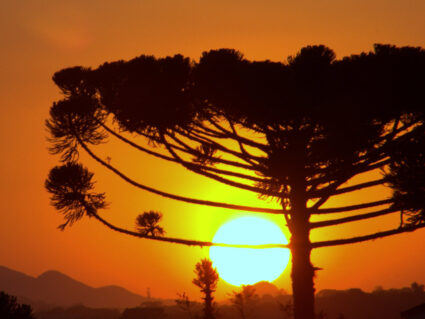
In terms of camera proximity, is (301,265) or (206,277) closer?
(301,265)

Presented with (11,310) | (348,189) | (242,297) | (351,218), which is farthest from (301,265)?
(242,297)

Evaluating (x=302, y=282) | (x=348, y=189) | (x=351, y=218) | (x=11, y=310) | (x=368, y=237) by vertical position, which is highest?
(x=348, y=189)

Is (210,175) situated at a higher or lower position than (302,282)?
higher

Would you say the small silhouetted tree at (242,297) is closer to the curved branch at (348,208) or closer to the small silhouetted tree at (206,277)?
the small silhouetted tree at (206,277)

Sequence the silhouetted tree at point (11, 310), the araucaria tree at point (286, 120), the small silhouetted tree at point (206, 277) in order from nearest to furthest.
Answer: the araucaria tree at point (286, 120) < the silhouetted tree at point (11, 310) < the small silhouetted tree at point (206, 277)

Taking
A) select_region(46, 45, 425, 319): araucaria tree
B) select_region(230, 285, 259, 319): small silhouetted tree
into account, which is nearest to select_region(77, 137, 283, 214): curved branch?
select_region(46, 45, 425, 319): araucaria tree

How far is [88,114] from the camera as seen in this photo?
14031 millimetres

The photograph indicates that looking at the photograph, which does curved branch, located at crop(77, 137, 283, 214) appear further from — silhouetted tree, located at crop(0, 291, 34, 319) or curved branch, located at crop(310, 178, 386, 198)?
silhouetted tree, located at crop(0, 291, 34, 319)

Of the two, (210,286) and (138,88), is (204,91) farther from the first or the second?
(210,286)

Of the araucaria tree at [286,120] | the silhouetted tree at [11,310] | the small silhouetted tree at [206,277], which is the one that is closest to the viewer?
the araucaria tree at [286,120]

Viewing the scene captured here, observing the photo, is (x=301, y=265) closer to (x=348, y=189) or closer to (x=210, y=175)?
(x=348, y=189)

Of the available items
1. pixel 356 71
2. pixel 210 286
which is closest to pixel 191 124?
pixel 356 71

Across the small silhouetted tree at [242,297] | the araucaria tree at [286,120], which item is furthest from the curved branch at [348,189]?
the small silhouetted tree at [242,297]

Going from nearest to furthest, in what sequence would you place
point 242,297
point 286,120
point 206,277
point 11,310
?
point 286,120 → point 11,310 → point 206,277 → point 242,297
